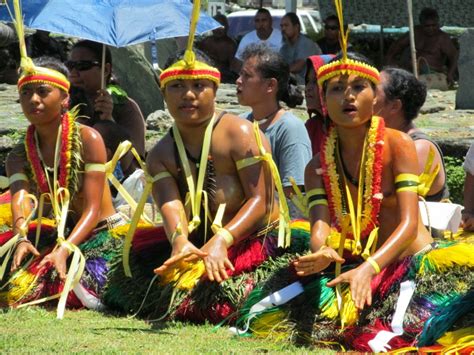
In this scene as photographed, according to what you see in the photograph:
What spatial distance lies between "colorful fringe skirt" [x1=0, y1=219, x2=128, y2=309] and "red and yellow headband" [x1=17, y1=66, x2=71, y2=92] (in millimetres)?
880

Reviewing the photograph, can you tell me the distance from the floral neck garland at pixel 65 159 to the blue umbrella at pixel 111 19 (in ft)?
5.80

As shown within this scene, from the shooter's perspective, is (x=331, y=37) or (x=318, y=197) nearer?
(x=318, y=197)

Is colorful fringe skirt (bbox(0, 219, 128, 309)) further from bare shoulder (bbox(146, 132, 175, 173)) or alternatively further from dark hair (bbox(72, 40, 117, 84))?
dark hair (bbox(72, 40, 117, 84))

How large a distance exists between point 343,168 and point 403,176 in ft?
1.04

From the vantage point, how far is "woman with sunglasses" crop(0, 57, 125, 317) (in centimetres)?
566

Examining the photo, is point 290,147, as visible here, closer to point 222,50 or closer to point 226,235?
point 226,235

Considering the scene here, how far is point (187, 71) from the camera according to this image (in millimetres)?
5383

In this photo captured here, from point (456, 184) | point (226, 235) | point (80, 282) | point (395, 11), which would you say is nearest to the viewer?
point (226, 235)

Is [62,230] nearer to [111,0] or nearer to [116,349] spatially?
[116,349]

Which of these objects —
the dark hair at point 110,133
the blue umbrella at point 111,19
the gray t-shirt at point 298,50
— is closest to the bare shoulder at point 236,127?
the dark hair at point 110,133

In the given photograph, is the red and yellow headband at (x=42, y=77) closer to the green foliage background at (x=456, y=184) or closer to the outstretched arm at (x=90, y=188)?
the outstretched arm at (x=90, y=188)

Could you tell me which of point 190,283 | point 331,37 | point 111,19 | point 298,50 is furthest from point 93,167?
point 331,37

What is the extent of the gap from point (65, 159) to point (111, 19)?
2224 millimetres

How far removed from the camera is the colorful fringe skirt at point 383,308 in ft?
15.0
